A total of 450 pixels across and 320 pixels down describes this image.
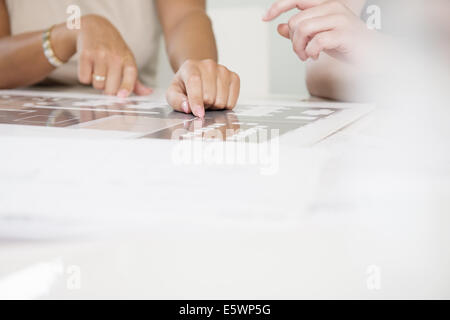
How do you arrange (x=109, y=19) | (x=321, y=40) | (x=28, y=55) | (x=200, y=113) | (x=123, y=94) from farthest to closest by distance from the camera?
(x=109, y=19), (x=28, y=55), (x=123, y=94), (x=321, y=40), (x=200, y=113)

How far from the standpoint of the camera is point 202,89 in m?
0.66

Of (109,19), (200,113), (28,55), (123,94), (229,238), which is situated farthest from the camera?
(109,19)

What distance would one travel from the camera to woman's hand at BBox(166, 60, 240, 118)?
0.64 meters

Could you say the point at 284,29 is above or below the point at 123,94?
above

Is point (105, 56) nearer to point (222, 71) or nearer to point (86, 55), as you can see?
point (86, 55)

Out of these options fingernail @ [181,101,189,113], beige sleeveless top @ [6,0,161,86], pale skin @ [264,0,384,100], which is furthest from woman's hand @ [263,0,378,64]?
beige sleeveless top @ [6,0,161,86]

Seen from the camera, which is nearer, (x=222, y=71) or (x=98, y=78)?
(x=222, y=71)

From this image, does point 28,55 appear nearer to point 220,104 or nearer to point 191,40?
point 191,40

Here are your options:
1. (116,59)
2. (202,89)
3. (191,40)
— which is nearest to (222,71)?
(202,89)

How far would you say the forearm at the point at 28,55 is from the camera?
37.0 inches

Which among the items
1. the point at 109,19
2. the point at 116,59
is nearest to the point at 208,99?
the point at 116,59

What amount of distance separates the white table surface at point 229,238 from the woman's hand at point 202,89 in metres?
0.33

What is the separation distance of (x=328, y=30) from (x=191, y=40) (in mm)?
392
